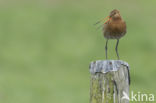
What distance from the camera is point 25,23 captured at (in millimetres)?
18203

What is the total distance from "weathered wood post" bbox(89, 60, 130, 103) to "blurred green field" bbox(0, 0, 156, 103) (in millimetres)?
6551

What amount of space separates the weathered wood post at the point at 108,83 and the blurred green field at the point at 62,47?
258 inches

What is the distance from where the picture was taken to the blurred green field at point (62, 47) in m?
12.5

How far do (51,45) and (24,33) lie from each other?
58.5 inches

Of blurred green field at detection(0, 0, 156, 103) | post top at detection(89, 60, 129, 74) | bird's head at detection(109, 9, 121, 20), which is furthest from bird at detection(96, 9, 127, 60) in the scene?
blurred green field at detection(0, 0, 156, 103)

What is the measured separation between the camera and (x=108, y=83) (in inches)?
194

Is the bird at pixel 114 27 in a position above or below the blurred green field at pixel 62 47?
below

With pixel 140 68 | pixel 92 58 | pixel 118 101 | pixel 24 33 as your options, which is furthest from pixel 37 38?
pixel 118 101

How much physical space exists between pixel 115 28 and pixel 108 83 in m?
→ 2.44

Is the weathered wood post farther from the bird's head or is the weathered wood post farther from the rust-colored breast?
the rust-colored breast

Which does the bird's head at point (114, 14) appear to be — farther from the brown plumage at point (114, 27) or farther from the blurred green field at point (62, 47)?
the blurred green field at point (62, 47)

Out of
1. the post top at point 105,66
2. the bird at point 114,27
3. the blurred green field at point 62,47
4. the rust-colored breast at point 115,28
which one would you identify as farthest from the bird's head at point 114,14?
the blurred green field at point 62,47

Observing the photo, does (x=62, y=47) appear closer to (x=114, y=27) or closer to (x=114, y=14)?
(x=114, y=27)

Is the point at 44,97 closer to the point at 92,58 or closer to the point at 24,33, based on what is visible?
the point at 92,58
